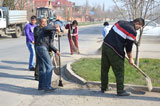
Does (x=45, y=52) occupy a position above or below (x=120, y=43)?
below

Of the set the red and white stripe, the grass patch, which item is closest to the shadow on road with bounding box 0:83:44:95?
the grass patch

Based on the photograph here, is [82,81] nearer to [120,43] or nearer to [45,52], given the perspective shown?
[45,52]

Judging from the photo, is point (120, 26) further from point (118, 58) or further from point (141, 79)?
point (141, 79)

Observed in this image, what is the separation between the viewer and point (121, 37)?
16.5 ft

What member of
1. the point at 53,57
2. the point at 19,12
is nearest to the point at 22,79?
the point at 53,57

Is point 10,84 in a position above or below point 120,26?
below

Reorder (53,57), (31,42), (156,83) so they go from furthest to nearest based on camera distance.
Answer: (31,42) → (53,57) → (156,83)

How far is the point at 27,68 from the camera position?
845 cm

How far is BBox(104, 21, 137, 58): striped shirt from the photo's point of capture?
4941mm

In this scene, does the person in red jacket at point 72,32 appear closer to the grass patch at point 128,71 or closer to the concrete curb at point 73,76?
the grass patch at point 128,71

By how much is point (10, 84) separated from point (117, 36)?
329 centimetres

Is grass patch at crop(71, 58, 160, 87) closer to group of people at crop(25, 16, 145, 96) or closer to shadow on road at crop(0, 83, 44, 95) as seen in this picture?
group of people at crop(25, 16, 145, 96)

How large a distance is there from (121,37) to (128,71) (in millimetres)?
2521

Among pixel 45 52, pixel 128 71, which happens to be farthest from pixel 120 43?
pixel 128 71
